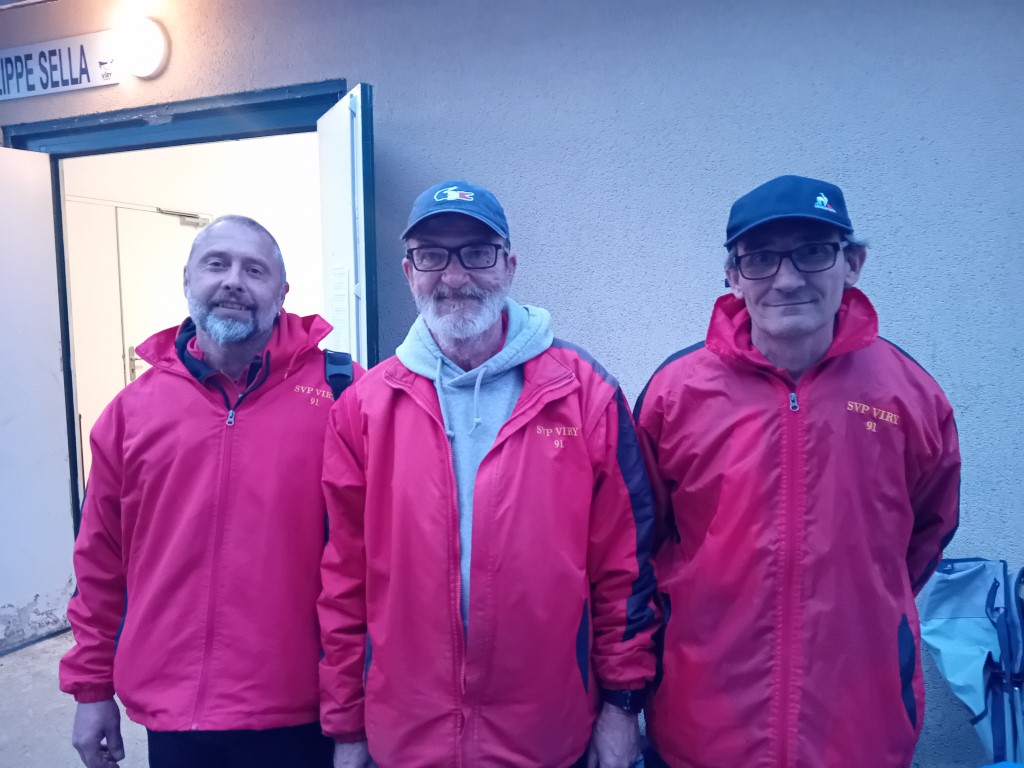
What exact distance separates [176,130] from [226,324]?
2.38 metres

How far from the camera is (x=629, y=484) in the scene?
5.40 feet

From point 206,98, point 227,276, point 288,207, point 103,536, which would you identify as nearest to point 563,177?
point 227,276

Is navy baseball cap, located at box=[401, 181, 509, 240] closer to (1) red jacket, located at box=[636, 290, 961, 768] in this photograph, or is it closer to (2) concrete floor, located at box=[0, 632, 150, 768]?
(1) red jacket, located at box=[636, 290, 961, 768]

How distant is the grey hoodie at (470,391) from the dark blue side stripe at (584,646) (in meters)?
0.26

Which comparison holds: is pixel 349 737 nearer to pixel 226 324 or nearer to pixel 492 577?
pixel 492 577

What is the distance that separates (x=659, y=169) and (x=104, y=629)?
8.35 feet

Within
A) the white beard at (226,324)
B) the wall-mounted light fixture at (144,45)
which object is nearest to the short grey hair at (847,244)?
the white beard at (226,324)

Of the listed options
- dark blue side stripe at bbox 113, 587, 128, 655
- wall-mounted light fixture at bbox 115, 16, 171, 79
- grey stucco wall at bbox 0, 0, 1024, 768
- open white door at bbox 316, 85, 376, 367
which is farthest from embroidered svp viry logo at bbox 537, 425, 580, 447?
wall-mounted light fixture at bbox 115, 16, 171, 79

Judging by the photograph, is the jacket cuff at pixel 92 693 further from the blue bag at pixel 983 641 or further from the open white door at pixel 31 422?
the blue bag at pixel 983 641

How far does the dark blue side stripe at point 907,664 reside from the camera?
5.07 ft

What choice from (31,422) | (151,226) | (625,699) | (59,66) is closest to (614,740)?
(625,699)

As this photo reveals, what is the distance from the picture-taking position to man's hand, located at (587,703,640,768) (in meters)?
1.63

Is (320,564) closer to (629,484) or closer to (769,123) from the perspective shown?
(629,484)

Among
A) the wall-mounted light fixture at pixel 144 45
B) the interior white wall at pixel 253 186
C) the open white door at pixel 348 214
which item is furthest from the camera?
the interior white wall at pixel 253 186
